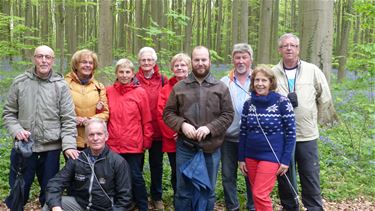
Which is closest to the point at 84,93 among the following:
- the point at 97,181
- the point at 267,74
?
the point at 97,181

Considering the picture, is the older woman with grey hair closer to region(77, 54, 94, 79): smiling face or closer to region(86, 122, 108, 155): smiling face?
region(77, 54, 94, 79): smiling face

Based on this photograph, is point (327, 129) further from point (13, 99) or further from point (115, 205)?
point (13, 99)

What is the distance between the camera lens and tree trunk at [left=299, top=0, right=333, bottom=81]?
7359 mm

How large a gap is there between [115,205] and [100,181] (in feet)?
0.98

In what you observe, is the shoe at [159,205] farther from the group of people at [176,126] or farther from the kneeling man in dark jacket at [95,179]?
the kneeling man in dark jacket at [95,179]

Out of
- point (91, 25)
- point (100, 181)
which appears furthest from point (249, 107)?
point (91, 25)

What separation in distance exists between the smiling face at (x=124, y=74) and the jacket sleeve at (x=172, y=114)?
0.59 m

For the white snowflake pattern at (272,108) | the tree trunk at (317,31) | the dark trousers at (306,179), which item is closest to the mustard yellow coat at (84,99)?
the white snowflake pattern at (272,108)

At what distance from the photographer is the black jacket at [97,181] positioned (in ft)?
13.0

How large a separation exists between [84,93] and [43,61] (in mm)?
584

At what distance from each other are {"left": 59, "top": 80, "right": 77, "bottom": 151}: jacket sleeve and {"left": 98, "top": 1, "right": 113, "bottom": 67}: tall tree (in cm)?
524

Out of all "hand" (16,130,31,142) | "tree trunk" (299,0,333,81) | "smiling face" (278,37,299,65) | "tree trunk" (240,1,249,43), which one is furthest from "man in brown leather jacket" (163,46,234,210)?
"tree trunk" (240,1,249,43)

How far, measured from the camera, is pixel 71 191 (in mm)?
4098

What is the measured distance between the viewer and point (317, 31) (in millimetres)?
7398
